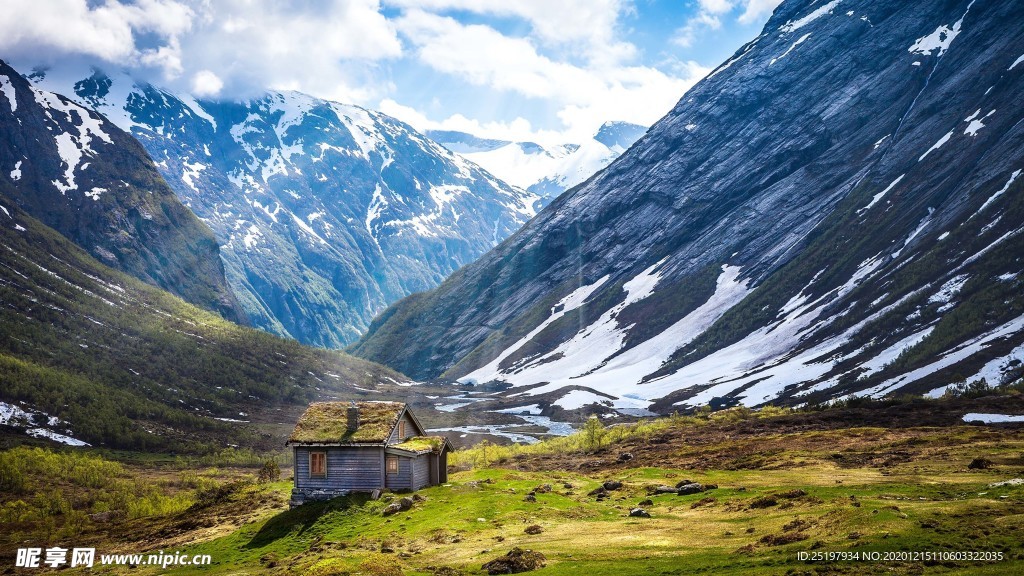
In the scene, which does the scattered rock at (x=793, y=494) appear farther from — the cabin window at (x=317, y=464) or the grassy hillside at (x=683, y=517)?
the cabin window at (x=317, y=464)

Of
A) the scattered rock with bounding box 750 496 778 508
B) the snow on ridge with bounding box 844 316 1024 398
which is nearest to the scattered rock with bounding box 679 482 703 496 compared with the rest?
the scattered rock with bounding box 750 496 778 508

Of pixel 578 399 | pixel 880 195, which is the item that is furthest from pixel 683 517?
pixel 880 195

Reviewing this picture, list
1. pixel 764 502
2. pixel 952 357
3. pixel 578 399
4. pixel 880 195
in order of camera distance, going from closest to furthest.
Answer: pixel 764 502
pixel 952 357
pixel 578 399
pixel 880 195

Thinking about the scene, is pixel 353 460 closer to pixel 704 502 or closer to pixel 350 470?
pixel 350 470

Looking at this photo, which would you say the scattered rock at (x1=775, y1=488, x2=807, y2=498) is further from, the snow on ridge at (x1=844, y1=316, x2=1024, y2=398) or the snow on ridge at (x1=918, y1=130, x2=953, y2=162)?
the snow on ridge at (x1=918, y1=130, x2=953, y2=162)

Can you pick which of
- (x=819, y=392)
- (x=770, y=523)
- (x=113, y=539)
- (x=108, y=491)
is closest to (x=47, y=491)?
(x=108, y=491)

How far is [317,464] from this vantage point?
167ft

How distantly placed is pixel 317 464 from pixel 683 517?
27.0 meters

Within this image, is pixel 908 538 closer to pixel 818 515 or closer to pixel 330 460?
pixel 818 515

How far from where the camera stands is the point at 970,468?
42.7 meters

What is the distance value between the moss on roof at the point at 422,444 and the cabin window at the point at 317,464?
523 cm

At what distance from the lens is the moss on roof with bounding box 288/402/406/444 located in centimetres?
5072

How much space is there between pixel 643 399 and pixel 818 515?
130 meters

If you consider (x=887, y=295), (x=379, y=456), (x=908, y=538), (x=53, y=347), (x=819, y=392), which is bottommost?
(x=908, y=538)
